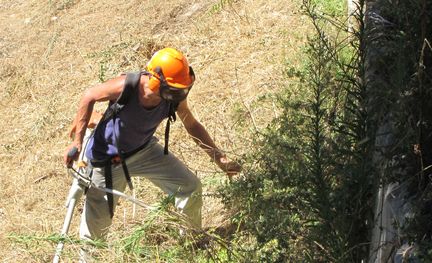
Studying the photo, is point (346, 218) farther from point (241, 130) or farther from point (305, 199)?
point (241, 130)

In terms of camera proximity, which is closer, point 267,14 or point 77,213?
point 77,213

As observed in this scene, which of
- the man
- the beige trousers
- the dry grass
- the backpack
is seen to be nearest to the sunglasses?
the man

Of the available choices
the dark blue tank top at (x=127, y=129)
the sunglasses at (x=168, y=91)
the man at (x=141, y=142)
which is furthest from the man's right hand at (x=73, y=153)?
the sunglasses at (x=168, y=91)

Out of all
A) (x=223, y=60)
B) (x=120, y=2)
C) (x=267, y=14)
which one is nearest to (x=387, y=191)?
(x=223, y=60)

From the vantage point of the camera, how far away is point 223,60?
8.30 metres

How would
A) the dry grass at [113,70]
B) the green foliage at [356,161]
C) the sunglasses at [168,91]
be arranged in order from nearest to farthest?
the green foliage at [356,161]
the sunglasses at [168,91]
the dry grass at [113,70]

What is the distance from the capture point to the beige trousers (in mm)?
4941

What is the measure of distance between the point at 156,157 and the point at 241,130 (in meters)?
1.30

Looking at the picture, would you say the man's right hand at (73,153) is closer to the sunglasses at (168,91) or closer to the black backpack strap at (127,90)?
the black backpack strap at (127,90)

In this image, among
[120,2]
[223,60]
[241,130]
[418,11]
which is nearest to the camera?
[418,11]

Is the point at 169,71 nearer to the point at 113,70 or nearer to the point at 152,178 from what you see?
the point at 152,178

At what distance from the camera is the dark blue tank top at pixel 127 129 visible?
4.64 metres

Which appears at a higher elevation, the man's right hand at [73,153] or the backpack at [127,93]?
the backpack at [127,93]

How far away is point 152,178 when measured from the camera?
5.14 meters
